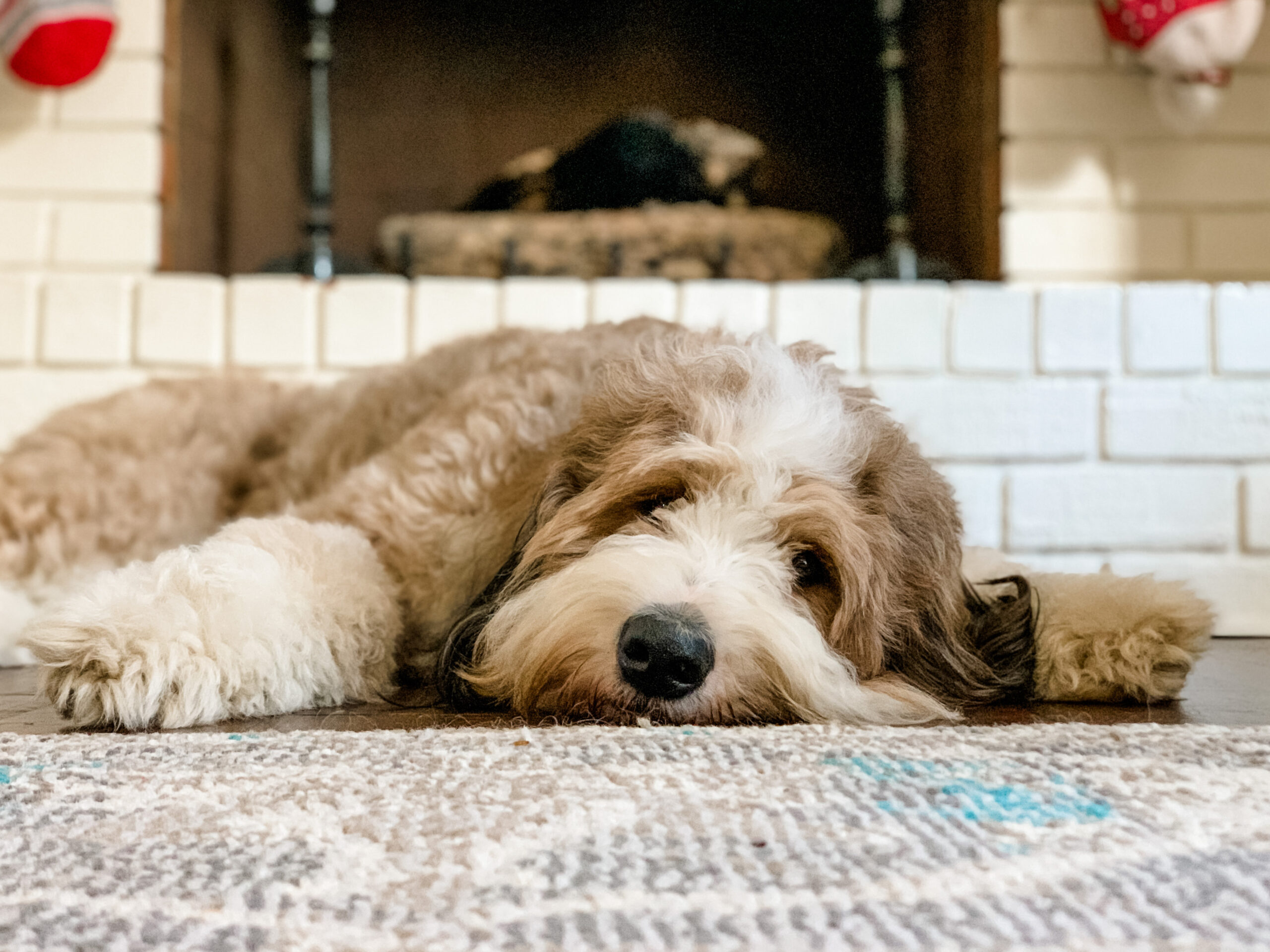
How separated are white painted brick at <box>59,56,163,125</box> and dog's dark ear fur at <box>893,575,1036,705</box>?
266 cm

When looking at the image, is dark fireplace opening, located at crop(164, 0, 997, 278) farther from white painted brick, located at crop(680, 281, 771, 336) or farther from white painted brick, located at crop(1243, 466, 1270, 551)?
white painted brick, located at crop(1243, 466, 1270, 551)

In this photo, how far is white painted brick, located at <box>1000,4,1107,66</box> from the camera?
3.16 m

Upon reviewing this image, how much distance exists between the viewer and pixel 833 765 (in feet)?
3.59

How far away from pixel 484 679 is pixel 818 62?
3.06 metres

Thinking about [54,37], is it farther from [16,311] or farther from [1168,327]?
[1168,327]

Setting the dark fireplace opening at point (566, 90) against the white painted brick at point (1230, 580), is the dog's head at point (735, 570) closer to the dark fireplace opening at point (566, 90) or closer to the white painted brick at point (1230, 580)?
the white painted brick at point (1230, 580)

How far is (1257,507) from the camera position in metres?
2.98

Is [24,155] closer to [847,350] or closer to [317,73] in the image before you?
[317,73]

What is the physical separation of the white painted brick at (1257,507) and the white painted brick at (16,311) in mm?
3359

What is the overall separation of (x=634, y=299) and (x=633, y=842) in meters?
2.30

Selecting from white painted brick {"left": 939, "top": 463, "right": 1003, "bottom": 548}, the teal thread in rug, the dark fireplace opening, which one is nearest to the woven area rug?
the teal thread in rug

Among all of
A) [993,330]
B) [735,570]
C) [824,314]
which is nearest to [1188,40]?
[993,330]

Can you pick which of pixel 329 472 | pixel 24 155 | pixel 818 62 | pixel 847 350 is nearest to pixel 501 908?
pixel 329 472

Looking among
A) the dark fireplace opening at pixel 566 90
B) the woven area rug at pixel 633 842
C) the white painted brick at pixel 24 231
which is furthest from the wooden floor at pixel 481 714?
the dark fireplace opening at pixel 566 90
